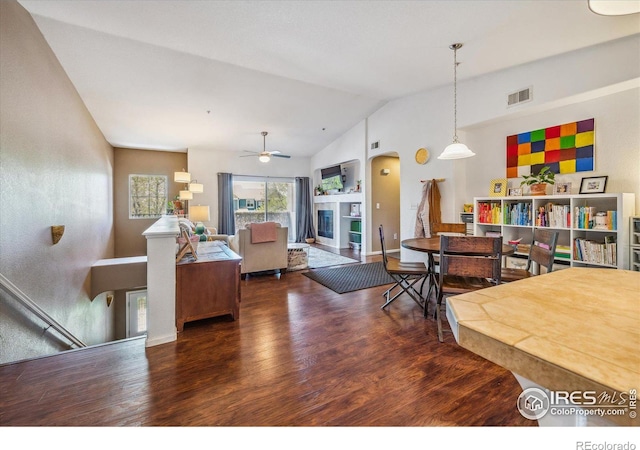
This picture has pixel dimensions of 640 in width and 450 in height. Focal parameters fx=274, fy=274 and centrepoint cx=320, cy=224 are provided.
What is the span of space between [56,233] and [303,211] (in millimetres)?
6199

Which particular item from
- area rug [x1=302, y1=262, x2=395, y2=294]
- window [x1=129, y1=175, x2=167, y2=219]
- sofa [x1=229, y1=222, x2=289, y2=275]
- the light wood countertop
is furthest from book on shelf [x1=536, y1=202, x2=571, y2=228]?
window [x1=129, y1=175, x2=167, y2=219]

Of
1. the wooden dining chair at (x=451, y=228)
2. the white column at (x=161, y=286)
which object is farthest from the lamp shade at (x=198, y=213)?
the wooden dining chair at (x=451, y=228)

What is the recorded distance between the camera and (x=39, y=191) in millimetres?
2598

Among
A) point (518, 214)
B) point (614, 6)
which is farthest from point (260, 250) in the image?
point (614, 6)

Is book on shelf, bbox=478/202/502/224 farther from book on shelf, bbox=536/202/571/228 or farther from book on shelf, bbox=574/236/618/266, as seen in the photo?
book on shelf, bbox=574/236/618/266

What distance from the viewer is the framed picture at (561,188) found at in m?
3.29

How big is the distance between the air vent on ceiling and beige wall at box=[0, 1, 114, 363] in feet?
17.0

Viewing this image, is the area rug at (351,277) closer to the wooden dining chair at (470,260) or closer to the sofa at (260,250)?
the sofa at (260,250)

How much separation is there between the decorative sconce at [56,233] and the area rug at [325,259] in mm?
3548

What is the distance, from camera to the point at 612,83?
9.20 feet

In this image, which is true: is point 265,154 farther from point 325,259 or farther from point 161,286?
point 161,286

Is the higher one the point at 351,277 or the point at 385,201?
the point at 385,201

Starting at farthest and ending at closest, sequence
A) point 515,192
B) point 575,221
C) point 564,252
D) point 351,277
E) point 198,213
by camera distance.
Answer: point 198,213
point 351,277
point 515,192
point 564,252
point 575,221

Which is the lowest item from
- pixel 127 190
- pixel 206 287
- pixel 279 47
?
pixel 206 287
